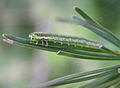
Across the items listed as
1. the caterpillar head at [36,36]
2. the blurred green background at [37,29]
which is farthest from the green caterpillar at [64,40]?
the blurred green background at [37,29]

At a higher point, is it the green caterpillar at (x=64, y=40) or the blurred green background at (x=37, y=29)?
the blurred green background at (x=37, y=29)

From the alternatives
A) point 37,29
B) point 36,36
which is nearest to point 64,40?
point 36,36

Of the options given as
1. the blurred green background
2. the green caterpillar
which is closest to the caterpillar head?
the green caterpillar

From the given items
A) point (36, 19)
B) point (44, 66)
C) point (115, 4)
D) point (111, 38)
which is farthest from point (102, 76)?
point (36, 19)

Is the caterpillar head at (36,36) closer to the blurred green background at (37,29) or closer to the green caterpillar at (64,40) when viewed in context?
the green caterpillar at (64,40)

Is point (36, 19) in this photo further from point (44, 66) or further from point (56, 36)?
point (56, 36)

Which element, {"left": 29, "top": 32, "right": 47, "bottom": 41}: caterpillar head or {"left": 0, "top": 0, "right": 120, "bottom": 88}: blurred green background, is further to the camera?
{"left": 0, "top": 0, "right": 120, "bottom": 88}: blurred green background

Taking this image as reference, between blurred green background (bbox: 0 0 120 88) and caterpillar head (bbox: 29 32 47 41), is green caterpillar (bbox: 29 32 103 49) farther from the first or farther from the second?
blurred green background (bbox: 0 0 120 88)

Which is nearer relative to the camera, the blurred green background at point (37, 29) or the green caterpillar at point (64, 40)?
the green caterpillar at point (64, 40)
